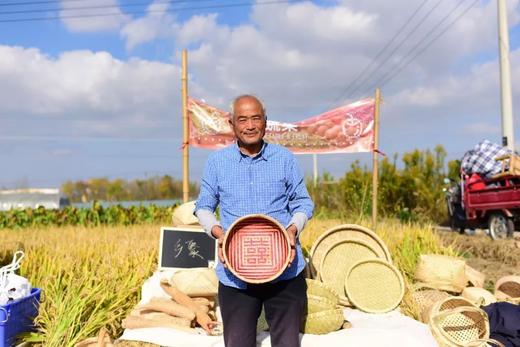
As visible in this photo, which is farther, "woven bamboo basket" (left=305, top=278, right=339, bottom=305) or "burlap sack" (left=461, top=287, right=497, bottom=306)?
"burlap sack" (left=461, top=287, right=497, bottom=306)

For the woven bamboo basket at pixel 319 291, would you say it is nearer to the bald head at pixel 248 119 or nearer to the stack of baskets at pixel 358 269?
the stack of baskets at pixel 358 269

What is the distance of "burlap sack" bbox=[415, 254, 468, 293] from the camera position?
198 inches

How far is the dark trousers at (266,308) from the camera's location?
107 inches

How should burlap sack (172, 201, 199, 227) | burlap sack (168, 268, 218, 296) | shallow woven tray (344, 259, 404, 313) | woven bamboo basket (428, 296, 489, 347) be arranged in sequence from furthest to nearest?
1. burlap sack (172, 201, 199, 227)
2. shallow woven tray (344, 259, 404, 313)
3. burlap sack (168, 268, 218, 296)
4. woven bamboo basket (428, 296, 489, 347)

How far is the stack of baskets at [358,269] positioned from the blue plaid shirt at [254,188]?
2.03m

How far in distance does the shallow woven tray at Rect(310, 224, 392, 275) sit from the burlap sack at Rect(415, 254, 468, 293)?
1.41 feet

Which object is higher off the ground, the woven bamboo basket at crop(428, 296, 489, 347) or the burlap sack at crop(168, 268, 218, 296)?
the burlap sack at crop(168, 268, 218, 296)

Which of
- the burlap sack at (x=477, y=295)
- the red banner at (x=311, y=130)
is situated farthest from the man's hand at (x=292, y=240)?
the red banner at (x=311, y=130)

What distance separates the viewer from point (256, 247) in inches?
104

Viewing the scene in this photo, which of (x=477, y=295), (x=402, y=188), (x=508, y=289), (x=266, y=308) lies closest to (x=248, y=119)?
(x=266, y=308)

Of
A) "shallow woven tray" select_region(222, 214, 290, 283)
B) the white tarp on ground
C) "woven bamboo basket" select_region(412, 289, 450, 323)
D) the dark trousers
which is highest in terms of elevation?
"shallow woven tray" select_region(222, 214, 290, 283)

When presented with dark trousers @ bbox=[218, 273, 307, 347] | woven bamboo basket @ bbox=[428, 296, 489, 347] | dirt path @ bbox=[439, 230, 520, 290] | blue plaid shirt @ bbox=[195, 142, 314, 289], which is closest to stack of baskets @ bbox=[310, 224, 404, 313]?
woven bamboo basket @ bbox=[428, 296, 489, 347]

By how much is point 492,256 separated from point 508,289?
115 inches

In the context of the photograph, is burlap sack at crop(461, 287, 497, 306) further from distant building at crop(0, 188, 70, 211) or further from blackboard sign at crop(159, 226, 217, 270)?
distant building at crop(0, 188, 70, 211)
